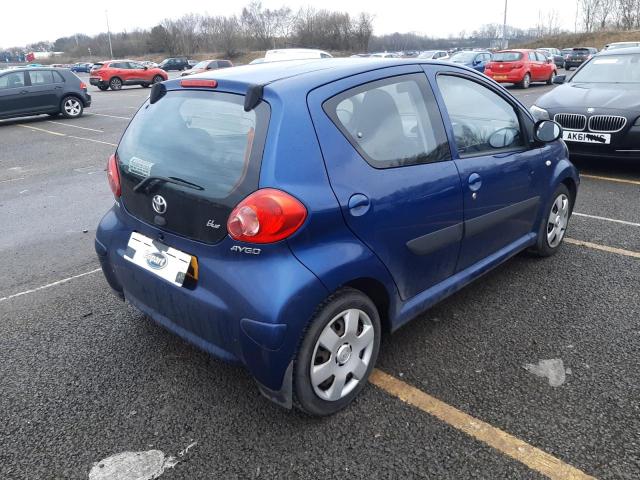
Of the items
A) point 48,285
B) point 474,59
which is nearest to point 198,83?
point 48,285

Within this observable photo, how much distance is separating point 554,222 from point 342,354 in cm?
259

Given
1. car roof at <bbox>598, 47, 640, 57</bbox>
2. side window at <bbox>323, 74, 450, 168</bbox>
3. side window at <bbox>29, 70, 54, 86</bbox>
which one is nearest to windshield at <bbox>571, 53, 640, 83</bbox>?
car roof at <bbox>598, 47, 640, 57</bbox>

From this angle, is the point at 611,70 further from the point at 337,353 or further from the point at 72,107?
the point at 72,107

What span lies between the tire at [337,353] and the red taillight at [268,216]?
0.39 metres

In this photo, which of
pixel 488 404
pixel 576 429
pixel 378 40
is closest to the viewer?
pixel 576 429

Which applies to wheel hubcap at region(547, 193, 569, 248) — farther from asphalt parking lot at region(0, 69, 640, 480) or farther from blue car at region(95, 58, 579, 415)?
blue car at region(95, 58, 579, 415)

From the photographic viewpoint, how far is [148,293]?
8.52ft

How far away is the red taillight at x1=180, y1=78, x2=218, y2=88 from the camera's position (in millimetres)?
2531

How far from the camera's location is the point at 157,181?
251 centimetres

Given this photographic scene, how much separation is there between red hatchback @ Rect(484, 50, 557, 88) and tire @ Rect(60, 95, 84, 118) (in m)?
16.6

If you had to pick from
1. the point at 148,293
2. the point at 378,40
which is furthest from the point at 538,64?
the point at 378,40

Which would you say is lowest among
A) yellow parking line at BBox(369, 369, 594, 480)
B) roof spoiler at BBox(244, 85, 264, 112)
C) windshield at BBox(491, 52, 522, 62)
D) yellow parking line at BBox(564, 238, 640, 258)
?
yellow parking line at BBox(369, 369, 594, 480)

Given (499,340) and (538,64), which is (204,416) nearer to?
(499,340)

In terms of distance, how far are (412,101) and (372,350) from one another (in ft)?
4.47
